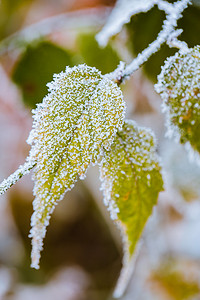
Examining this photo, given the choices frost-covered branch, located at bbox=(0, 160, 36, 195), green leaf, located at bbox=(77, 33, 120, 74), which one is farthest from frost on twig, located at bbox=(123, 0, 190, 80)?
green leaf, located at bbox=(77, 33, 120, 74)

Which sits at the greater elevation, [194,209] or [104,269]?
[104,269]

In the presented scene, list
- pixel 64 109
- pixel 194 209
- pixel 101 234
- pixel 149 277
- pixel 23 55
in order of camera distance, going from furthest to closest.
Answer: pixel 101 234, pixel 149 277, pixel 194 209, pixel 23 55, pixel 64 109

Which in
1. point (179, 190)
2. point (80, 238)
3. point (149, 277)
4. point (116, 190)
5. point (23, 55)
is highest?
point (80, 238)

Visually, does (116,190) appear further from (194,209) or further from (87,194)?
(87,194)

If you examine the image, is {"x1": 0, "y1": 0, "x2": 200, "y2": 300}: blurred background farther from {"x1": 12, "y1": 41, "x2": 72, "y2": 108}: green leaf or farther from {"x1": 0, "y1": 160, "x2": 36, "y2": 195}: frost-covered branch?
{"x1": 0, "y1": 160, "x2": 36, "y2": 195}: frost-covered branch

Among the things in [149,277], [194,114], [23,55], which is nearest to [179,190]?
[149,277]

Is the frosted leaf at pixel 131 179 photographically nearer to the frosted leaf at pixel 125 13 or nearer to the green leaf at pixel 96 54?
the frosted leaf at pixel 125 13

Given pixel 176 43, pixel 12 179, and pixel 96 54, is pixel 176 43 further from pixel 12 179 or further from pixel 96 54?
pixel 96 54

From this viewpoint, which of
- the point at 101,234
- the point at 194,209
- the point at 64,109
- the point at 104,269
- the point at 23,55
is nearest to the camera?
the point at 64,109
